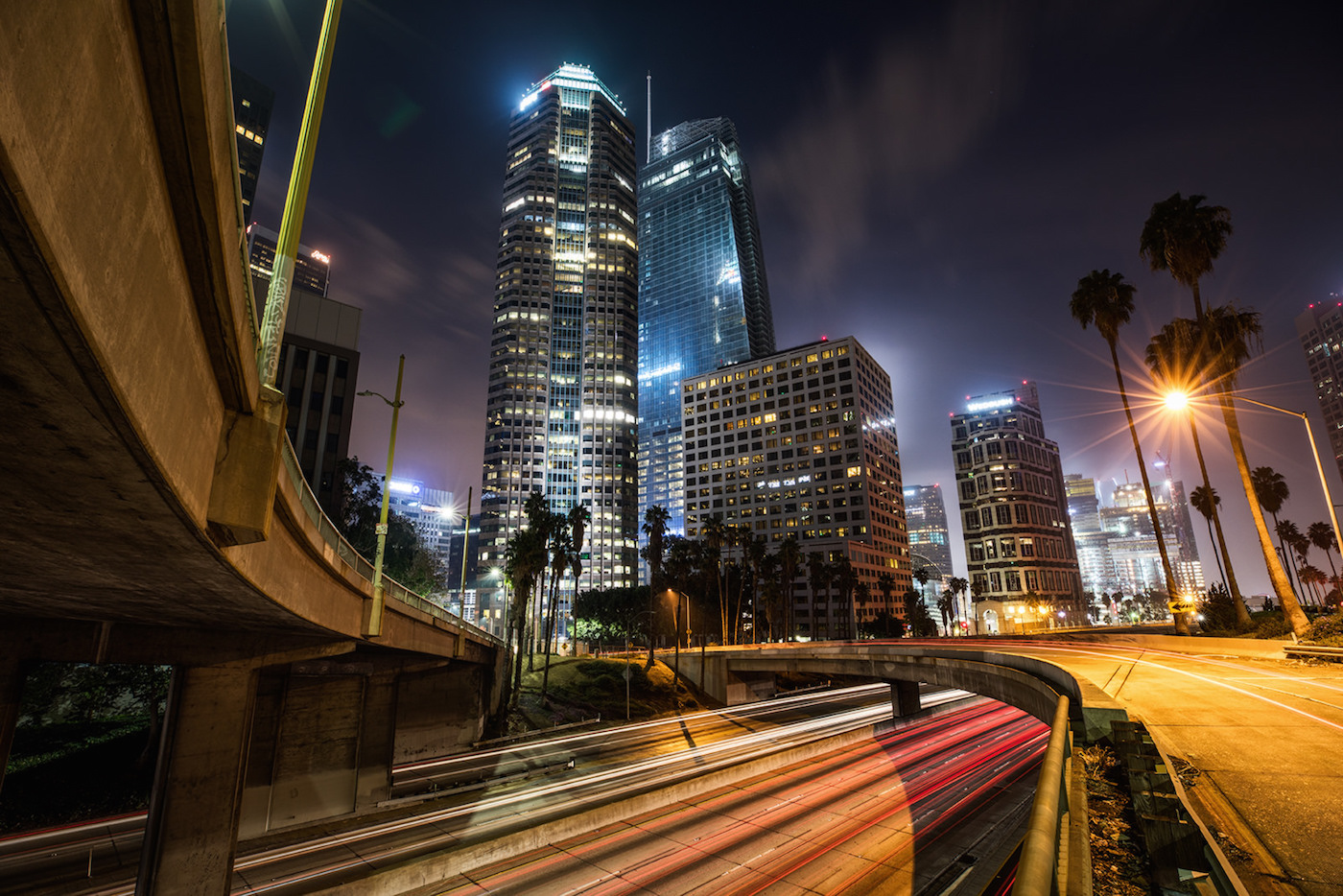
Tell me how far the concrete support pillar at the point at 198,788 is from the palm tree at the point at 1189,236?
181 feet

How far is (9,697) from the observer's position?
14758 millimetres

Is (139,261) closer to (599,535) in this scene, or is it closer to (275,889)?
(275,889)

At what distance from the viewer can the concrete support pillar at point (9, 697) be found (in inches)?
570

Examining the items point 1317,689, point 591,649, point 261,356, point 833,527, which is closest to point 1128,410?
point 1317,689

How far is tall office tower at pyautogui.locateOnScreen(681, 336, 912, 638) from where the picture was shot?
496 ft

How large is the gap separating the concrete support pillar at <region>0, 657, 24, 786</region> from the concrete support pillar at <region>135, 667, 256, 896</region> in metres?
3.42

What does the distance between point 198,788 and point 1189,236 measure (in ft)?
190

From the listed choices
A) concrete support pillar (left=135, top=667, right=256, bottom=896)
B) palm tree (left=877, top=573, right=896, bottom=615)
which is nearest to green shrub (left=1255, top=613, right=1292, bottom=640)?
concrete support pillar (left=135, top=667, right=256, bottom=896)

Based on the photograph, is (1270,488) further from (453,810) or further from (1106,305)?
(453,810)

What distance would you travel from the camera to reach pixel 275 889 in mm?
18969

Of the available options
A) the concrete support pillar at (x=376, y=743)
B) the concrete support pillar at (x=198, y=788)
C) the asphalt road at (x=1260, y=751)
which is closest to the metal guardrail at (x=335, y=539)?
the concrete support pillar at (x=376, y=743)

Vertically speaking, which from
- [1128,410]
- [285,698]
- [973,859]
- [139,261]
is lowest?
[973,859]

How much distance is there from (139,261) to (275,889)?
24107 millimetres

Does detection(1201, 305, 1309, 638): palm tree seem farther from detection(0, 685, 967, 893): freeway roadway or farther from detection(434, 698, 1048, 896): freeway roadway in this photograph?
detection(0, 685, 967, 893): freeway roadway
